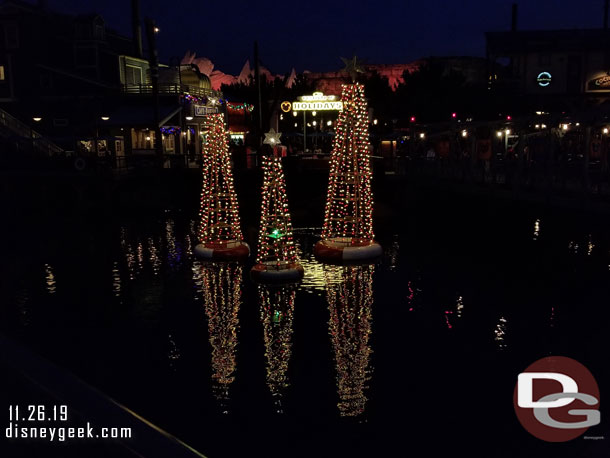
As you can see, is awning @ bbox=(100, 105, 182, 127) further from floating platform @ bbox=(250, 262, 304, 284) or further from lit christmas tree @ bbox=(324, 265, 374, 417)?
lit christmas tree @ bbox=(324, 265, 374, 417)

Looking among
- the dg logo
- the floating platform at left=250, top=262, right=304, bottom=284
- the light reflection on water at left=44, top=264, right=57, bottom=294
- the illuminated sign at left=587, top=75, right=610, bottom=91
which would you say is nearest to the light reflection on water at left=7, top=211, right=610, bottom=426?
the light reflection on water at left=44, top=264, right=57, bottom=294

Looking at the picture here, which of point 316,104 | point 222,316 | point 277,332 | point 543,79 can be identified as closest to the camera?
point 277,332

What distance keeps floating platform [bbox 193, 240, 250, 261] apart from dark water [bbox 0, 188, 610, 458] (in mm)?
405

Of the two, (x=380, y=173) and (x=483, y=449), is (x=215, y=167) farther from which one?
(x=380, y=173)

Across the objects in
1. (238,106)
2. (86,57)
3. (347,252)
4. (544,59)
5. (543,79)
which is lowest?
(347,252)

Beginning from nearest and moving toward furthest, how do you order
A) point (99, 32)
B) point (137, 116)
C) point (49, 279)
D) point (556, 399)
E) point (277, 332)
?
point (556, 399) → point (277, 332) → point (49, 279) → point (137, 116) → point (99, 32)

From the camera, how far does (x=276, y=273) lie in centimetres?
1312

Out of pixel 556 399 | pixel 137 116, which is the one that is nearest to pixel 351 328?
pixel 556 399

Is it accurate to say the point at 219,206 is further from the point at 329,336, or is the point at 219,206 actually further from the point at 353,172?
the point at 329,336

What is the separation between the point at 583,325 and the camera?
9.96m

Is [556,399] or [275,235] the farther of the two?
[275,235]

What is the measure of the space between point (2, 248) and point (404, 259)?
1287 centimetres

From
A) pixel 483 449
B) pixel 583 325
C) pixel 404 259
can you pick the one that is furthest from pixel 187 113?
pixel 483 449

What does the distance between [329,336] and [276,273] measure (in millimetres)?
3681
